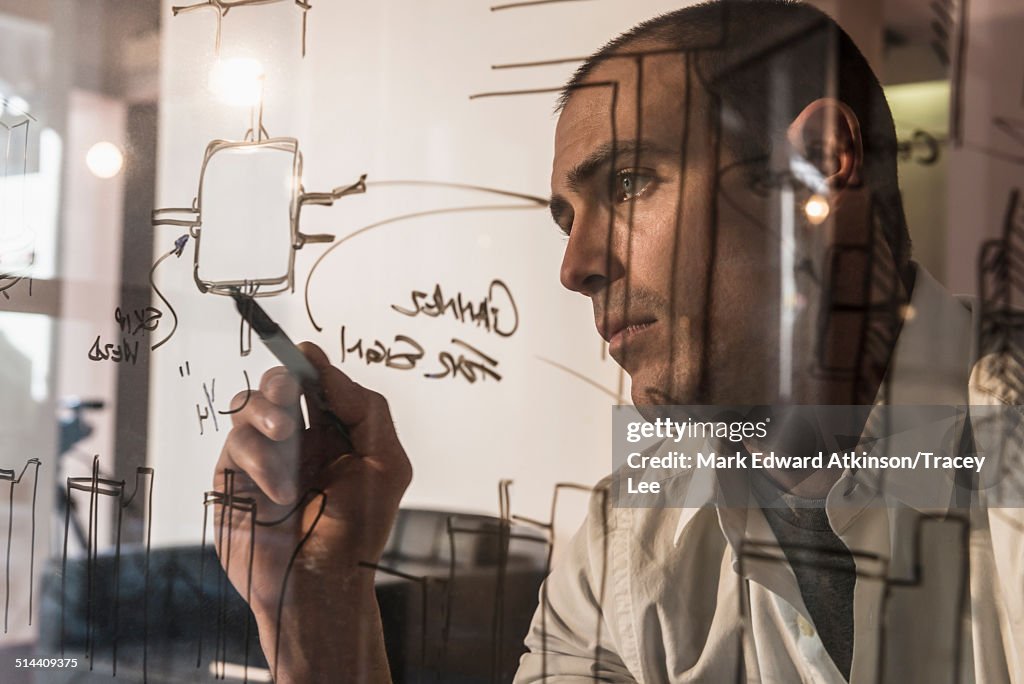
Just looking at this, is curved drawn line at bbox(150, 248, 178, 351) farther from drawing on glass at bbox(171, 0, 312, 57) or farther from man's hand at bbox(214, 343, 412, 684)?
drawing on glass at bbox(171, 0, 312, 57)

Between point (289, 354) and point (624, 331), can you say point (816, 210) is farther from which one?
point (289, 354)

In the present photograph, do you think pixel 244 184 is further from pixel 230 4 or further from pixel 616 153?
pixel 616 153

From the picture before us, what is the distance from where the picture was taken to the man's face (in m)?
0.68

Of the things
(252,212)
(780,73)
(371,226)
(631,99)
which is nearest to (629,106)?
(631,99)

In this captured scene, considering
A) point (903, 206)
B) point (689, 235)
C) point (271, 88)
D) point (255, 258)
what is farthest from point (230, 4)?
point (903, 206)

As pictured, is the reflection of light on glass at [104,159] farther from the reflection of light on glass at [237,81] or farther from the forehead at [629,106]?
the forehead at [629,106]

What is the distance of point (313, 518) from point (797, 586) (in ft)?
1.30

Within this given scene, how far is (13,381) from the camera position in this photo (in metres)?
0.93

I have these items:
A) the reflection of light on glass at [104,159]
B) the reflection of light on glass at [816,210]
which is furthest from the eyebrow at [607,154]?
the reflection of light on glass at [104,159]

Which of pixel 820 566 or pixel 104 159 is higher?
pixel 104 159

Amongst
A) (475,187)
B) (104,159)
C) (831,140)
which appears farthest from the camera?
(104,159)

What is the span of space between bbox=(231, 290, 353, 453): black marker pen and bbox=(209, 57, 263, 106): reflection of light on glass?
17cm

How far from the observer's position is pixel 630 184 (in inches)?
27.8

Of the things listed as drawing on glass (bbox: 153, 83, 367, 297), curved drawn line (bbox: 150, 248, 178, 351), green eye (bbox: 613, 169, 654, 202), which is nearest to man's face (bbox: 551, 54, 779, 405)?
green eye (bbox: 613, 169, 654, 202)
